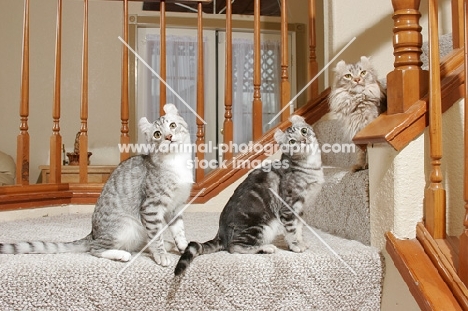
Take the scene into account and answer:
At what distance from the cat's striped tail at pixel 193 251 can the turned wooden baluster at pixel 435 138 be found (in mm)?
569

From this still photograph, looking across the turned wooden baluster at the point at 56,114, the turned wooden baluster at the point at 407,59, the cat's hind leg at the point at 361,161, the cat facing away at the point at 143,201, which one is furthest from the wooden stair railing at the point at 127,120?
the turned wooden baluster at the point at 407,59

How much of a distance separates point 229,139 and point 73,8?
385 centimetres

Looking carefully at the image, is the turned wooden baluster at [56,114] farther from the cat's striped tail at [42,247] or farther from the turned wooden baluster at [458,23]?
the turned wooden baluster at [458,23]

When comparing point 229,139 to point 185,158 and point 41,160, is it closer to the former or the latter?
point 185,158

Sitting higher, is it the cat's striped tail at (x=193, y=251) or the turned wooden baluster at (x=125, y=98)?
the turned wooden baluster at (x=125, y=98)

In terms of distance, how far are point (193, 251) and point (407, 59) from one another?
77cm

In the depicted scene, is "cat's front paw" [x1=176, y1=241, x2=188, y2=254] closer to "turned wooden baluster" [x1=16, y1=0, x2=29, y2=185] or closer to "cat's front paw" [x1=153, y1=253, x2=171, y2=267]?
"cat's front paw" [x1=153, y1=253, x2=171, y2=267]

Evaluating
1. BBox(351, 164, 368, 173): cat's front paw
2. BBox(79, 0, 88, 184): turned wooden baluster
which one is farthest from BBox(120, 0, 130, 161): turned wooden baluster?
BBox(351, 164, 368, 173): cat's front paw

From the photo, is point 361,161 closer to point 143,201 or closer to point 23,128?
point 143,201

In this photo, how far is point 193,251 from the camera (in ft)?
→ 3.54

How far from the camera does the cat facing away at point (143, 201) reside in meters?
1.15

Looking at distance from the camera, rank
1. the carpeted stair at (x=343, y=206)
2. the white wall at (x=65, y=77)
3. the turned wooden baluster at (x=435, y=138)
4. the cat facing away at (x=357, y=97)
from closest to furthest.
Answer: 1. the turned wooden baluster at (x=435, y=138)
2. the carpeted stair at (x=343, y=206)
3. the cat facing away at (x=357, y=97)
4. the white wall at (x=65, y=77)

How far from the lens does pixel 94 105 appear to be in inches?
191

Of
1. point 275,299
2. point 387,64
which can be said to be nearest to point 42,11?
point 387,64
